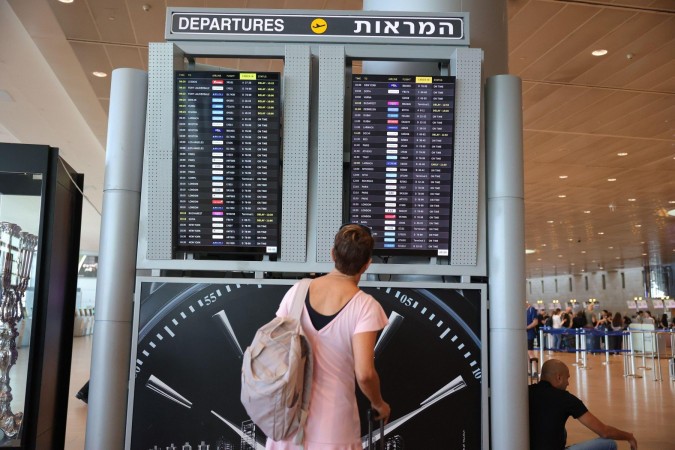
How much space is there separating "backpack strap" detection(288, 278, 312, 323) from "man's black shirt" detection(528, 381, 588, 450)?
2185 mm

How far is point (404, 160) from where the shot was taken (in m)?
4.05

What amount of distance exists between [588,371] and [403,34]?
46.1 ft

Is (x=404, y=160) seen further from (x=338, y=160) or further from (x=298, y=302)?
(x=298, y=302)

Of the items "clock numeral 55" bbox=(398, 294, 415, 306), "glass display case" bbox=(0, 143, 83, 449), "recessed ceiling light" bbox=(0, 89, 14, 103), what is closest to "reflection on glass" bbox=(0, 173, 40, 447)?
"glass display case" bbox=(0, 143, 83, 449)

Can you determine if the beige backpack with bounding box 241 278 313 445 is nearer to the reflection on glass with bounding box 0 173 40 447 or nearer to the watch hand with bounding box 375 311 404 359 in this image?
the watch hand with bounding box 375 311 404 359

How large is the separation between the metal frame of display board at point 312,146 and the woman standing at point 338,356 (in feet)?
4.76

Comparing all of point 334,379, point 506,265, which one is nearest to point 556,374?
point 506,265

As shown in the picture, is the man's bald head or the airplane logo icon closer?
the airplane logo icon

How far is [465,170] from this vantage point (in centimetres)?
405

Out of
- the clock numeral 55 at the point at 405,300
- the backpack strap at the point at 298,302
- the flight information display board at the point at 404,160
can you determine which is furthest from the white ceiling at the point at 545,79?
the backpack strap at the point at 298,302

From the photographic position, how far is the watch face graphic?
12.6 feet

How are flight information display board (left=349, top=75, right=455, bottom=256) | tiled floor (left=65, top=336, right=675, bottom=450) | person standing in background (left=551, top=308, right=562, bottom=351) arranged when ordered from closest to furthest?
flight information display board (left=349, top=75, right=455, bottom=256) < tiled floor (left=65, top=336, right=675, bottom=450) < person standing in background (left=551, top=308, right=562, bottom=351)

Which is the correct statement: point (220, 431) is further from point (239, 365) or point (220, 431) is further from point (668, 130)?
point (668, 130)

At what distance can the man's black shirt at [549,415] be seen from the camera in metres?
3.98
